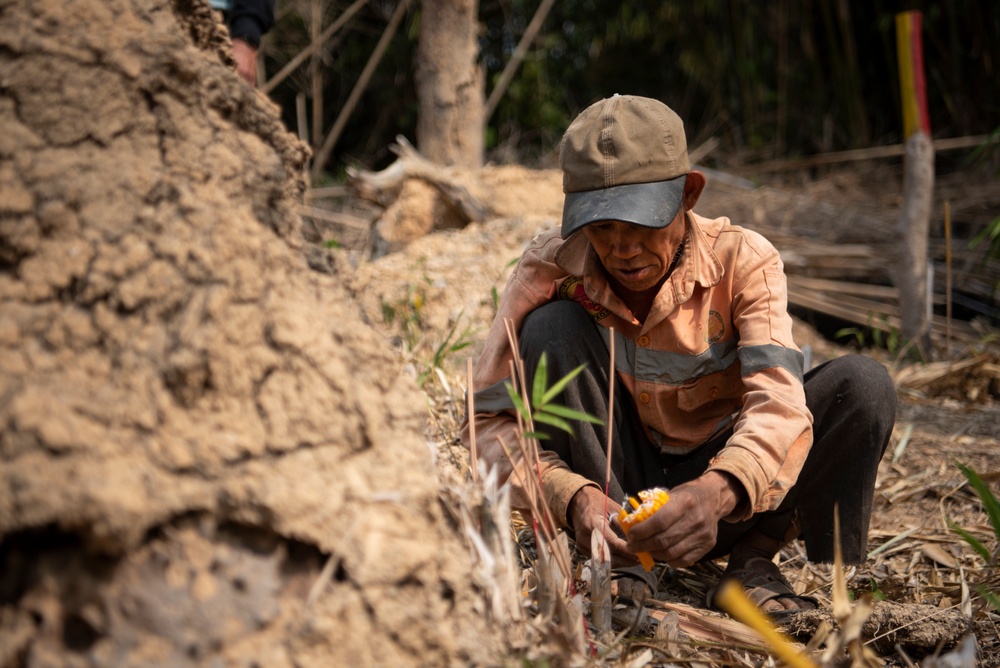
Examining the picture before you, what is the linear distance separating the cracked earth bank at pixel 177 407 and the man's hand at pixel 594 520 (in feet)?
1.77

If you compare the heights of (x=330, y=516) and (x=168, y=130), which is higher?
(x=168, y=130)

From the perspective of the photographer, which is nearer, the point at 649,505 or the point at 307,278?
the point at 307,278

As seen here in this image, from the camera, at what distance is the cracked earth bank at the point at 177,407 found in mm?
991

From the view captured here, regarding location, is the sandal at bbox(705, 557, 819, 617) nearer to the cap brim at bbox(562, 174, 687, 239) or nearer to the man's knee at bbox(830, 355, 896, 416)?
the man's knee at bbox(830, 355, 896, 416)

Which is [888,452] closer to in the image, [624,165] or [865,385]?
[865,385]

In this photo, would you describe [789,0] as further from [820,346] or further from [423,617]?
[423,617]

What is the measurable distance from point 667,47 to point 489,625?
8650mm

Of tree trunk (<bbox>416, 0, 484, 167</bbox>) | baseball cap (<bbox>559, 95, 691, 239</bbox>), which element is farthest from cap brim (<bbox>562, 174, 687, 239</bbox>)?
tree trunk (<bbox>416, 0, 484, 167</bbox>)

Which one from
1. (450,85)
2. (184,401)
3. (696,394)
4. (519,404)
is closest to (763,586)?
(696,394)

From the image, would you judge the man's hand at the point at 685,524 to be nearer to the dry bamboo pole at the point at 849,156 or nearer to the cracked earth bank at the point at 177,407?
the cracked earth bank at the point at 177,407

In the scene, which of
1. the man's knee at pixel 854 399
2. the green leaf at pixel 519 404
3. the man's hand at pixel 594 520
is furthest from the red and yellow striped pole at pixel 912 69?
the green leaf at pixel 519 404

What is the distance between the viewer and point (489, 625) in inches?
49.0

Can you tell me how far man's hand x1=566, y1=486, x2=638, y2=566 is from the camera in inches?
68.4

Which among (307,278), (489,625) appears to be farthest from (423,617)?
(307,278)
